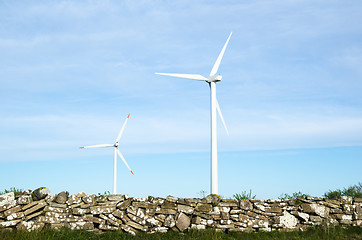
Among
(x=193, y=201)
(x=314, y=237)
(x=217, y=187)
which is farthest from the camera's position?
(x=217, y=187)

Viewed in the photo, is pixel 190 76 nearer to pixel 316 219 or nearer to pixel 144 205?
pixel 144 205

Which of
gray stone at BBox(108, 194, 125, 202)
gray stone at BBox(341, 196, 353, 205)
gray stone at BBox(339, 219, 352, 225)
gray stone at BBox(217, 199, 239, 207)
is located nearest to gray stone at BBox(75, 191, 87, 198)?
gray stone at BBox(108, 194, 125, 202)

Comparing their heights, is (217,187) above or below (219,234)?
above

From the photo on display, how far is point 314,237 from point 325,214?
2.08 m

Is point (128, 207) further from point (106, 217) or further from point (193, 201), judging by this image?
point (193, 201)

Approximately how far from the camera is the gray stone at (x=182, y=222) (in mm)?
13784

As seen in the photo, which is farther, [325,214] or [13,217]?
[325,214]

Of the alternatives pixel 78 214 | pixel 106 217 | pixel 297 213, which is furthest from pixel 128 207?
pixel 297 213

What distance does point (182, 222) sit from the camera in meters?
13.8

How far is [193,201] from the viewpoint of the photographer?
14.4 metres

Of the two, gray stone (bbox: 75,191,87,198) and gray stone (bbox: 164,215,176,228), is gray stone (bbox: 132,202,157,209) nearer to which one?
gray stone (bbox: 164,215,176,228)

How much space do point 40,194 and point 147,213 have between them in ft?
13.6

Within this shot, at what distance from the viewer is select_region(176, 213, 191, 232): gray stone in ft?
45.2

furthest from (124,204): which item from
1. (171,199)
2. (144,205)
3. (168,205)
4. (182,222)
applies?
(182,222)
